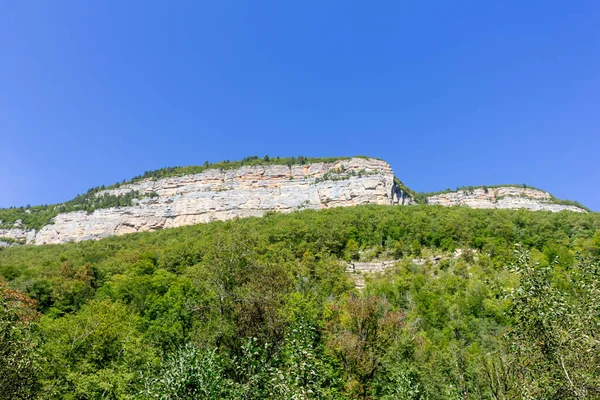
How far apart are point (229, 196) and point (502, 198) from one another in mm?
107236

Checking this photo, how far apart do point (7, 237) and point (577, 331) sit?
5313 inches

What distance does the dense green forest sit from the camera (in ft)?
29.6

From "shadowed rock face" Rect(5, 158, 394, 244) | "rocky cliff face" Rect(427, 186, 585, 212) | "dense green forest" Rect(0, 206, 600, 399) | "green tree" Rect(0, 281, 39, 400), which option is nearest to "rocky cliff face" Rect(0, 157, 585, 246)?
"shadowed rock face" Rect(5, 158, 394, 244)

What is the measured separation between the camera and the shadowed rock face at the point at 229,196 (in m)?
110

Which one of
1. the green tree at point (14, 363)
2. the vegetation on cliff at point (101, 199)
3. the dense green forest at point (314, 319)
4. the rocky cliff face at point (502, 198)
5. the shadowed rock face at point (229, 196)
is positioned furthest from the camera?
the rocky cliff face at point (502, 198)

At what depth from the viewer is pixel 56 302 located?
46.7 metres

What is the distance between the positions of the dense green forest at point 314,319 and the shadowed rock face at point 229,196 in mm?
31811

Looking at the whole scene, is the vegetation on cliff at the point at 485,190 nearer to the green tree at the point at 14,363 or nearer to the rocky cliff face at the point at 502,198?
the rocky cliff face at the point at 502,198

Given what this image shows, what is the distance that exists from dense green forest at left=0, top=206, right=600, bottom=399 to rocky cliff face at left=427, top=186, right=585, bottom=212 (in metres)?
67.0

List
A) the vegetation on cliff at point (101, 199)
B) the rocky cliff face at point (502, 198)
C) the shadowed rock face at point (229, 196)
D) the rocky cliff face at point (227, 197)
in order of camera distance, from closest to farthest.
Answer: the rocky cliff face at point (227, 197)
the shadowed rock face at point (229, 196)
the vegetation on cliff at point (101, 199)
the rocky cliff face at point (502, 198)

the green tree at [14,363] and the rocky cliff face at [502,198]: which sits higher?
the rocky cliff face at [502,198]

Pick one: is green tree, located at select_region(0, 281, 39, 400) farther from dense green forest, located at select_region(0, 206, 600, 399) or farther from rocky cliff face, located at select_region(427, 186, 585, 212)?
rocky cliff face, located at select_region(427, 186, 585, 212)

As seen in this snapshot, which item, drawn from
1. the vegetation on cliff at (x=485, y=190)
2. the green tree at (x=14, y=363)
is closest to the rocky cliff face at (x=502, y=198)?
the vegetation on cliff at (x=485, y=190)

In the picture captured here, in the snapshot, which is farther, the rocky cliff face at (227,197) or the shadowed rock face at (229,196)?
the shadowed rock face at (229,196)
